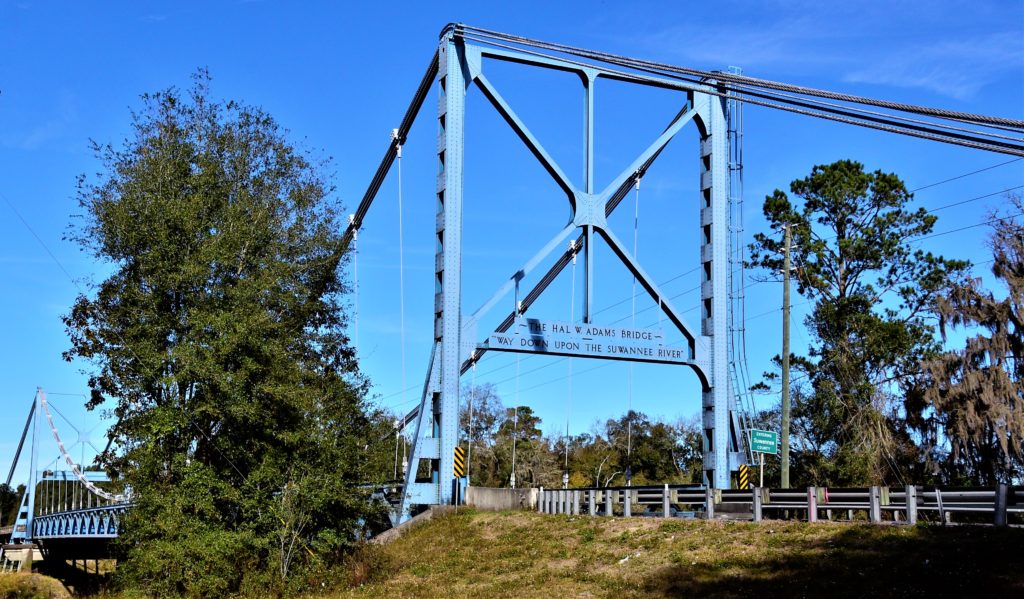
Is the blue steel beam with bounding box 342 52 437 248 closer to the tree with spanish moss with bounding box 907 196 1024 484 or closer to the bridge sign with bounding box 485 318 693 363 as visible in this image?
the bridge sign with bounding box 485 318 693 363

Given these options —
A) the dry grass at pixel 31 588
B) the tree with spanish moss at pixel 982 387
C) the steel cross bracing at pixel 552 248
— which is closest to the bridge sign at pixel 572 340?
the steel cross bracing at pixel 552 248

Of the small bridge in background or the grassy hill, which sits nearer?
the grassy hill

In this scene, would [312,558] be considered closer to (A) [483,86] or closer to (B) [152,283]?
(B) [152,283]

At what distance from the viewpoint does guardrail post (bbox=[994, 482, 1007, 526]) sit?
17266 millimetres

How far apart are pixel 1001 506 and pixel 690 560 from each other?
5771mm

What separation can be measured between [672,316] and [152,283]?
1860 cm

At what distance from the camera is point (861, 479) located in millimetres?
41781

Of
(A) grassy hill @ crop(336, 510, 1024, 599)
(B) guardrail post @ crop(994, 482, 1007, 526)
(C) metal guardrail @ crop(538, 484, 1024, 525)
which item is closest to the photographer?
(A) grassy hill @ crop(336, 510, 1024, 599)

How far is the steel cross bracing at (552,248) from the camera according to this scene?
32.4 metres

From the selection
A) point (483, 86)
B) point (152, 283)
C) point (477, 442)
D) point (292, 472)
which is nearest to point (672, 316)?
point (483, 86)

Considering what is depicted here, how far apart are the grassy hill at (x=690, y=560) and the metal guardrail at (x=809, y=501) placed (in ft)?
2.39

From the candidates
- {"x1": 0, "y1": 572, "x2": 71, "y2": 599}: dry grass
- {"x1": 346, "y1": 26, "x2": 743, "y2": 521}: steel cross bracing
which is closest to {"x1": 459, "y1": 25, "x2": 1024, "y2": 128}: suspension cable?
{"x1": 346, "y1": 26, "x2": 743, "y2": 521}: steel cross bracing

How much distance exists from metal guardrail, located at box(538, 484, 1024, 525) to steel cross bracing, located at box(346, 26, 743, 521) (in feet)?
13.8

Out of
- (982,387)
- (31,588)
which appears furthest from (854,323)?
(31,588)
